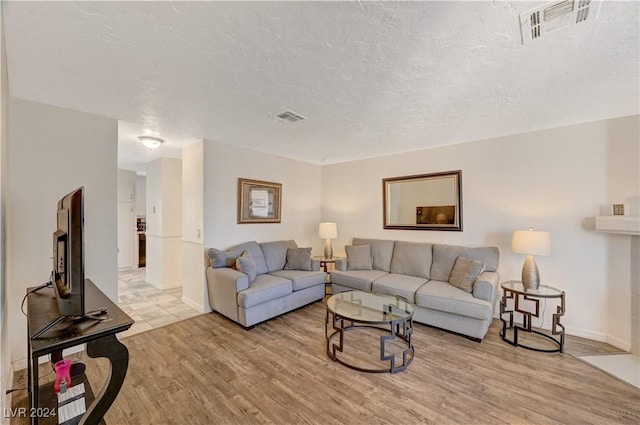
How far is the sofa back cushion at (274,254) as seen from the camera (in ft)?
13.2

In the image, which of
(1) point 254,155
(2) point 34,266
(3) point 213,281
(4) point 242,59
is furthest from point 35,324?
(1) point 254,155

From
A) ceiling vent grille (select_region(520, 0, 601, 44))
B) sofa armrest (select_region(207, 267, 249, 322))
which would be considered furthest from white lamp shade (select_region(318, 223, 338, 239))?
ceiling vent grille (select_region(520, 0, 601, 44))

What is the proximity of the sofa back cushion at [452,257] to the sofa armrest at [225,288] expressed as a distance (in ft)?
8.60

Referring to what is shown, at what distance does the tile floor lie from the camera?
3.28 m

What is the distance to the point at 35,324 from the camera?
125cm

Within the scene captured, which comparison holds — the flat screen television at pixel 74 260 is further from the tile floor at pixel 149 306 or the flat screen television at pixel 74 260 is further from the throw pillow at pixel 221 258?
the throw pillow at pixel 221 258

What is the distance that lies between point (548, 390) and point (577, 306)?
4.91 ft

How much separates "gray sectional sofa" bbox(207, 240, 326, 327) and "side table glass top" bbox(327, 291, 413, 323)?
0.82 m

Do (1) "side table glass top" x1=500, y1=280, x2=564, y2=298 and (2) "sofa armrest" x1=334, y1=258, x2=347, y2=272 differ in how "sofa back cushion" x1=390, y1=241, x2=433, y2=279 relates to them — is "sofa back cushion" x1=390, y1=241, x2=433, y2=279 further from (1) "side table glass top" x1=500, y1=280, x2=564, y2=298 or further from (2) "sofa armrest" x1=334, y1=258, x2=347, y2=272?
(1) "side table glass top" x1=500, y1=280, x2=564, y2=298

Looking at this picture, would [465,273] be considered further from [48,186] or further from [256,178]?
[48,186]

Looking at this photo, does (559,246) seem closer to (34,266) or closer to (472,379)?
(472,379)

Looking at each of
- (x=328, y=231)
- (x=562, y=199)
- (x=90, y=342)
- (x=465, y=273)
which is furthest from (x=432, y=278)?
(x=90, y=342)

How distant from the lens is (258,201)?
4289 millimetres

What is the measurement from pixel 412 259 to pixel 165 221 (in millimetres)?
4419
